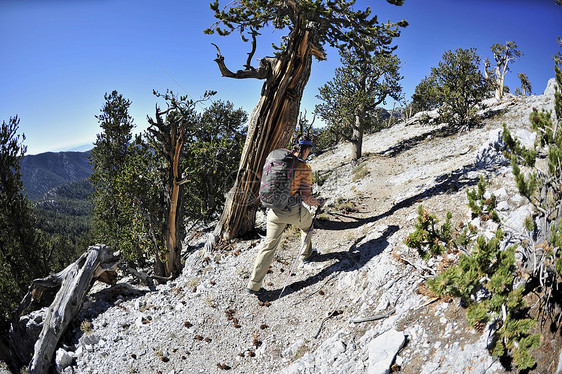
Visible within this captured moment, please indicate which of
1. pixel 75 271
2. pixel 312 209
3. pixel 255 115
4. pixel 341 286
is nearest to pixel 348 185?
pixel 312 209

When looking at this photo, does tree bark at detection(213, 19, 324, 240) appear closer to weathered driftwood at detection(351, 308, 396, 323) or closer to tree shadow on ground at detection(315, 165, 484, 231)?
tree shadow on ground at detection(315, 165, 484, 231)

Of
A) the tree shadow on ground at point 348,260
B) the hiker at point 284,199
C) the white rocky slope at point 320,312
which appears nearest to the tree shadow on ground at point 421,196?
the white rocky slope at point 320,312

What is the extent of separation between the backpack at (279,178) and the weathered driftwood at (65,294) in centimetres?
578

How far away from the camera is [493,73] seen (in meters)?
31.2

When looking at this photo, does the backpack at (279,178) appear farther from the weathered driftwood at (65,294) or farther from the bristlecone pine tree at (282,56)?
the weathered driftwood at (65,294)

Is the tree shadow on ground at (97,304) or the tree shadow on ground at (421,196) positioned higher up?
the tree shadow on ground at (421,196)

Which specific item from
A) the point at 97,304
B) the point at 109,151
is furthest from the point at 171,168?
the point at 109,151

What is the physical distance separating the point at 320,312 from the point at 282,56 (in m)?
6.13

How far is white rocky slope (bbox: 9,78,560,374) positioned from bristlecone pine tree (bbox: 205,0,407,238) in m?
2.36

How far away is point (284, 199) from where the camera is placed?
5.84m

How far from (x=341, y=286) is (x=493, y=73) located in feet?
118

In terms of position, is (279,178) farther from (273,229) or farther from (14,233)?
(14,233)

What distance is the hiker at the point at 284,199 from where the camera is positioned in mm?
5824

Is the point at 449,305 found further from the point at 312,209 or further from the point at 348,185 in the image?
the point at 348,185
